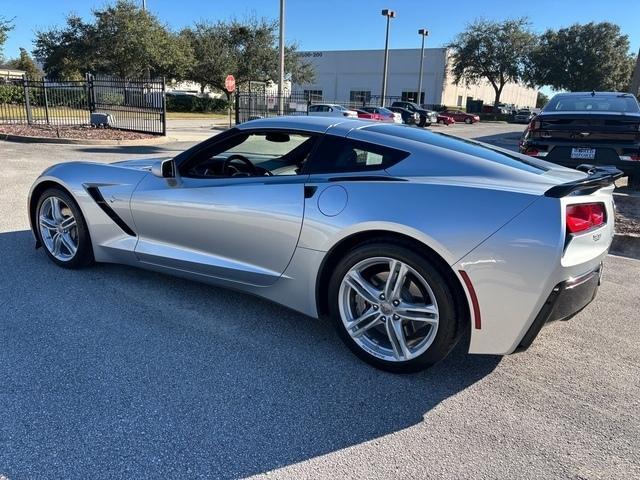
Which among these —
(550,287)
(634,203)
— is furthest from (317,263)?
(634,203)

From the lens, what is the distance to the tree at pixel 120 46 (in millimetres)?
36469

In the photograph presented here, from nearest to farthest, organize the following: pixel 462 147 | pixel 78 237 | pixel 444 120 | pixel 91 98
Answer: pixel 462 147, pixel 78 237, pixel 91 98, pixel 444 120

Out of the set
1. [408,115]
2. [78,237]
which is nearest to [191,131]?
[408,115]

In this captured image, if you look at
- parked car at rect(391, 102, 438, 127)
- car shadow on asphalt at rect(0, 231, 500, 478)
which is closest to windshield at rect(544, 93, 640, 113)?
car shadow on asphalt at rect(0, 231, 500, 478)

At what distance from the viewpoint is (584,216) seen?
2750 mm

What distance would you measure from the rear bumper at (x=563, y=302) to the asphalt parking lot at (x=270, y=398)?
1.42ft

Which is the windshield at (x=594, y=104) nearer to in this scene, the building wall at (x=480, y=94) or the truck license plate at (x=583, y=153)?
the truck license plate at (x=583, y=153)

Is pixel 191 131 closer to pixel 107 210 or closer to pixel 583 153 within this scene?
pixel 583 153

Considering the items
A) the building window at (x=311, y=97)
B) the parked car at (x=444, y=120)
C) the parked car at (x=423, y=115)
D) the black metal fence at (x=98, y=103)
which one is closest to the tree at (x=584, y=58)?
the parked car at (x=444, y=120)

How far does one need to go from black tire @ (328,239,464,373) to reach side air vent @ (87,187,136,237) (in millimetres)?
1880

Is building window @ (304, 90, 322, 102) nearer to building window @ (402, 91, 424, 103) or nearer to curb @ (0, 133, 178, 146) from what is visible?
curb @ (0, 133, 178, 146)

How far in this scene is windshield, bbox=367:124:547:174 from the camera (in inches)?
125

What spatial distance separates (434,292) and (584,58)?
68524 millimetres

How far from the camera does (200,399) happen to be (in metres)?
2.71
